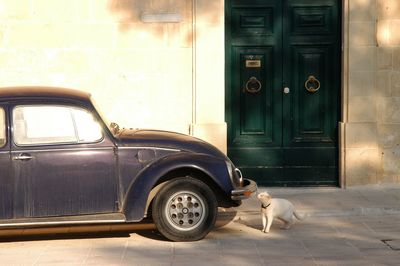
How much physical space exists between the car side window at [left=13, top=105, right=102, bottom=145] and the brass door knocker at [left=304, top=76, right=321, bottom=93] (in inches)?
170

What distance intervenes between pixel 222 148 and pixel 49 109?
3624 millimetres

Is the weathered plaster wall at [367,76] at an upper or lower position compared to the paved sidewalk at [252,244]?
upper

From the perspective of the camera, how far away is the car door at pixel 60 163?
7.76 m

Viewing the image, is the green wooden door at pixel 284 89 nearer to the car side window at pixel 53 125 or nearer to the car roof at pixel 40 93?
the car roof at pixel 40 93

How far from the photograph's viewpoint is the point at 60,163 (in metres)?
7.81

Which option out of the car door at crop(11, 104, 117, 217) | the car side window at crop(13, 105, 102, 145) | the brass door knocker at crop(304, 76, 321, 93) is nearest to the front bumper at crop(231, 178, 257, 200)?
the car door at crop(11, 104, 117, 217)

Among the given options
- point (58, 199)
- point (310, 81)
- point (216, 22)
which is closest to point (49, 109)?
point (58, 199)

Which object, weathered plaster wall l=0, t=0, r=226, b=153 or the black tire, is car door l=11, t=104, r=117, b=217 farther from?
weathered plaster wall l=0, t=0, r=226, b=153

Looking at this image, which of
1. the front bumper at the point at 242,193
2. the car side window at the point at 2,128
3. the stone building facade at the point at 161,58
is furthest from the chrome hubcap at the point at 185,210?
the stone building facade at the point at 161,58

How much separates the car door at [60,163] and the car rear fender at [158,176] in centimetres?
19

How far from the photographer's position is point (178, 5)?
437 inches

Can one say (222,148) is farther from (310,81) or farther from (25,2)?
(25,2)

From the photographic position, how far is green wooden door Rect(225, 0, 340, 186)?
11.3 metres

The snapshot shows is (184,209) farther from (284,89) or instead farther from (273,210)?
(284,89)
